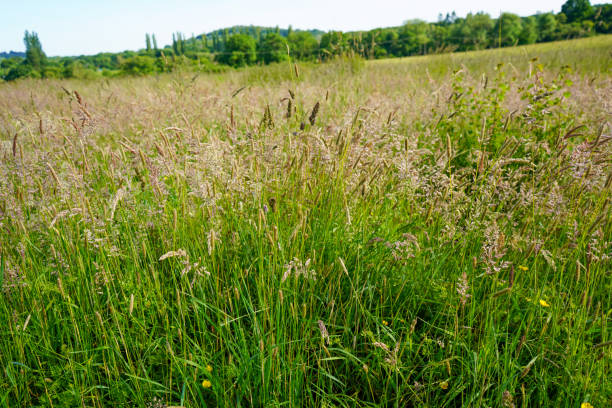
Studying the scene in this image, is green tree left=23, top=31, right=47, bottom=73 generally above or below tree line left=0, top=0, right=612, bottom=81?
above

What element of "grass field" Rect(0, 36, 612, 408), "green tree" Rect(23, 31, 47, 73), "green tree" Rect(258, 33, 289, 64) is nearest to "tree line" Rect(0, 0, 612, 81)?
"green tree" Rect(258, 33, 289, 64)

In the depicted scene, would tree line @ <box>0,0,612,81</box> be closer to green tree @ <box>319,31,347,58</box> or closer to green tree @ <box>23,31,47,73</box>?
green tree @ <box>319,31,347,58</box>

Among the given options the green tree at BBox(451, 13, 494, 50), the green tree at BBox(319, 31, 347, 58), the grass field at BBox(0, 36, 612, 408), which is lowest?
the grass field at BBox(0, 36, 612, 408)

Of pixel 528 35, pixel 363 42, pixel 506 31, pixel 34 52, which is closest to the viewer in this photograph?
pixel 363 42

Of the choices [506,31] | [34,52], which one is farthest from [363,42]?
[34,52]

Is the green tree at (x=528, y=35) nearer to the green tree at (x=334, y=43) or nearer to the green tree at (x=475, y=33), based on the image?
the green tree at (x=475, y=33)

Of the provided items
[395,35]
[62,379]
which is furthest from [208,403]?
[395,35]

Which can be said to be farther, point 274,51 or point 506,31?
point 506,31

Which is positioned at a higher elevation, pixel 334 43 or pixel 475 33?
pixel 475 33

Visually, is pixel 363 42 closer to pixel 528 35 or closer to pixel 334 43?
pixel 334 43

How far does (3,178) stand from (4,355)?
3.57 ft

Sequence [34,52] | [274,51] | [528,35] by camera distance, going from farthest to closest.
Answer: [34,52]
[528,35]
[274,51]

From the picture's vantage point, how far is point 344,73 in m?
8.43

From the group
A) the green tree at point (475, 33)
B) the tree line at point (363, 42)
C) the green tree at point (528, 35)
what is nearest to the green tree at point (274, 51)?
the tree line at point (363, 42)
